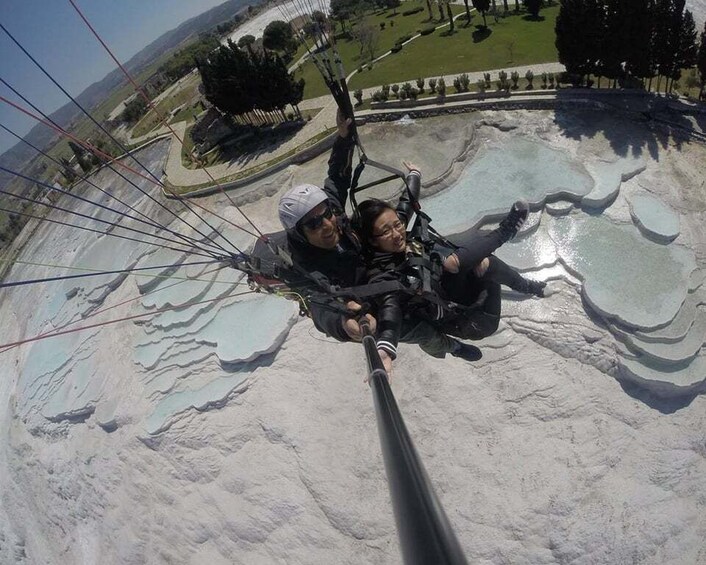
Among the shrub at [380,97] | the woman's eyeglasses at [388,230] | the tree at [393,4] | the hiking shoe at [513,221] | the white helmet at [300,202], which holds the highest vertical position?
the white helmet at [300,202]

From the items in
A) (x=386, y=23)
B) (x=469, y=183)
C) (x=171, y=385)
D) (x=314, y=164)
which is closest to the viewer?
(x=171, y=385)

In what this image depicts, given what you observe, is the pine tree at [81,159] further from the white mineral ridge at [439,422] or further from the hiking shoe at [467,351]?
the hiking shoe at [467,351]

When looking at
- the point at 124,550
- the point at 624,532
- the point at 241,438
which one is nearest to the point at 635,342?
the point at 624,532

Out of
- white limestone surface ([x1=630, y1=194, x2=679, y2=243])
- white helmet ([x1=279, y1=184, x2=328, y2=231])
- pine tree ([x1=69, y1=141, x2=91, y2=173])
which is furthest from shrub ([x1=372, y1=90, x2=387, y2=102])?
pine tree ([x1=69, y1=141, x2=91, y2=173])

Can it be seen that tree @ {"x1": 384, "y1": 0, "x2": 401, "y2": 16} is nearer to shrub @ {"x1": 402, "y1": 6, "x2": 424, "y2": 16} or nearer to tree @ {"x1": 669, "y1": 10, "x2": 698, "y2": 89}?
shrub @ {"x1": 402, "y1": 6, "x2": 424, "y2": 16}

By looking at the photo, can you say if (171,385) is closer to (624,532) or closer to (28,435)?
(28,435)

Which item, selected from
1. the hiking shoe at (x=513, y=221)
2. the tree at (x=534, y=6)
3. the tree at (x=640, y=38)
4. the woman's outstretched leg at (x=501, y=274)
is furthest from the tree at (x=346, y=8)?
the hiking shoe at (x=513, y=221)
